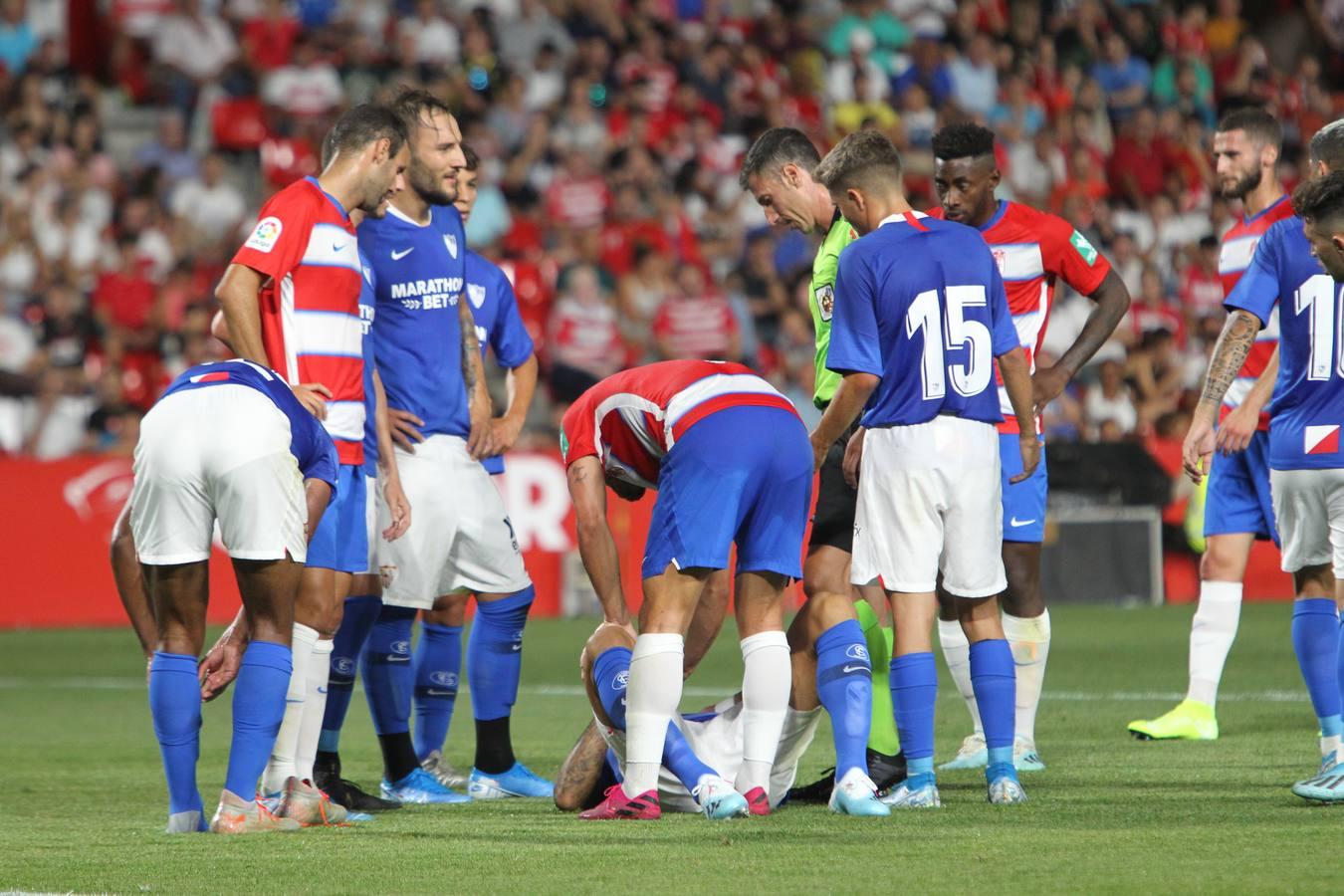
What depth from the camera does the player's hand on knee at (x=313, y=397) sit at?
6.09 m

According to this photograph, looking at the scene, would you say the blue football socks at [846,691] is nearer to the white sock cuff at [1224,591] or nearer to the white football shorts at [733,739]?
the white football shorts at [733,739]

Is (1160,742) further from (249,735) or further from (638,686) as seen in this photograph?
(249,735)

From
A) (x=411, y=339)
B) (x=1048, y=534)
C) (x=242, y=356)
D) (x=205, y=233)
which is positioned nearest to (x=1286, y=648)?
(x=1048, y=534)

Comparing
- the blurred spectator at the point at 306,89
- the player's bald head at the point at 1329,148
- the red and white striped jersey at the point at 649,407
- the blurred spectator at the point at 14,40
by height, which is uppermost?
the blurred spectator at the point at 14,40

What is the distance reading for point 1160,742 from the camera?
Answer: 26.0 feet

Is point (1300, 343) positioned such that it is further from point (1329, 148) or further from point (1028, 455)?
point (1028, 455)

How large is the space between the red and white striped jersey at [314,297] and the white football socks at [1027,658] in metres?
2.81

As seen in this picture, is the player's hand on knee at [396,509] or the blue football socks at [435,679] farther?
the blue football socks at [435,679]

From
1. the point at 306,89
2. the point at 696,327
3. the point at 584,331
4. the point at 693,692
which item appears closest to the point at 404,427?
the point at 693,692

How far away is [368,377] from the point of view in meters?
6.71

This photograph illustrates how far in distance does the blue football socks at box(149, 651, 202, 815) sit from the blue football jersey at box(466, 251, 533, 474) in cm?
199

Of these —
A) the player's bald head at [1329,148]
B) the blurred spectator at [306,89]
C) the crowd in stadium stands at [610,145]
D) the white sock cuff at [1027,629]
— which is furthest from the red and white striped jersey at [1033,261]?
the blurred spectator at [306,89]

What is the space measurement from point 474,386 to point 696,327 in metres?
→ 9.84

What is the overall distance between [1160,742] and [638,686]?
310 centimetres
